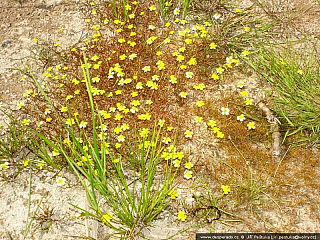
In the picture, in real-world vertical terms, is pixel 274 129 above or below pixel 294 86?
below

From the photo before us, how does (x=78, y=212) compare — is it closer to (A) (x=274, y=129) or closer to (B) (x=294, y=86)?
(A) (x=274, y=129)

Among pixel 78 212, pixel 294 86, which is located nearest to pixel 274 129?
pixel 294 86

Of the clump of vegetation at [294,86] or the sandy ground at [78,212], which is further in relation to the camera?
the clump of vegetation at [294,86]

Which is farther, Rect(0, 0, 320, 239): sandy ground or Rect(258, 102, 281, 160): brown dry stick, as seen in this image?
Rect(258, 102, 281, 160): brown dry stick

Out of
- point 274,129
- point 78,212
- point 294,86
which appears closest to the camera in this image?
point 78,212

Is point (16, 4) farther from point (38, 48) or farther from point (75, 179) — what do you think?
point (75, 179)

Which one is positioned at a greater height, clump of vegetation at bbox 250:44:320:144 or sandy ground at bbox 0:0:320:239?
clump of vegetation at bbox 250:44:320:144

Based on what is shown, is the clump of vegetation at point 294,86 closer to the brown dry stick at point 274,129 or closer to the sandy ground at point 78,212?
the brown dry stick at point 274,129

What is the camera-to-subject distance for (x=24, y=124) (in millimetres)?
3652

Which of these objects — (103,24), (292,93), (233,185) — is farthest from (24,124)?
(292,93)

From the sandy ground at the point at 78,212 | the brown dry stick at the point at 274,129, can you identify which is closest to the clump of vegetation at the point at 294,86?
the brown dry stick at the point at 274,129

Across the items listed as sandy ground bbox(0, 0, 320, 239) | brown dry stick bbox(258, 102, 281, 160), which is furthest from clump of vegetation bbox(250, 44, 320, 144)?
sandy ground bbox(0, 0, 320, 239)

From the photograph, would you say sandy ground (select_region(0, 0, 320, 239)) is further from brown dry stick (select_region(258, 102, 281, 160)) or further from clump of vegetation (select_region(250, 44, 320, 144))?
clump of vegetation (select_region(250, 44, 320, 144))

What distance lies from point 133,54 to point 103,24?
95 centimetres
